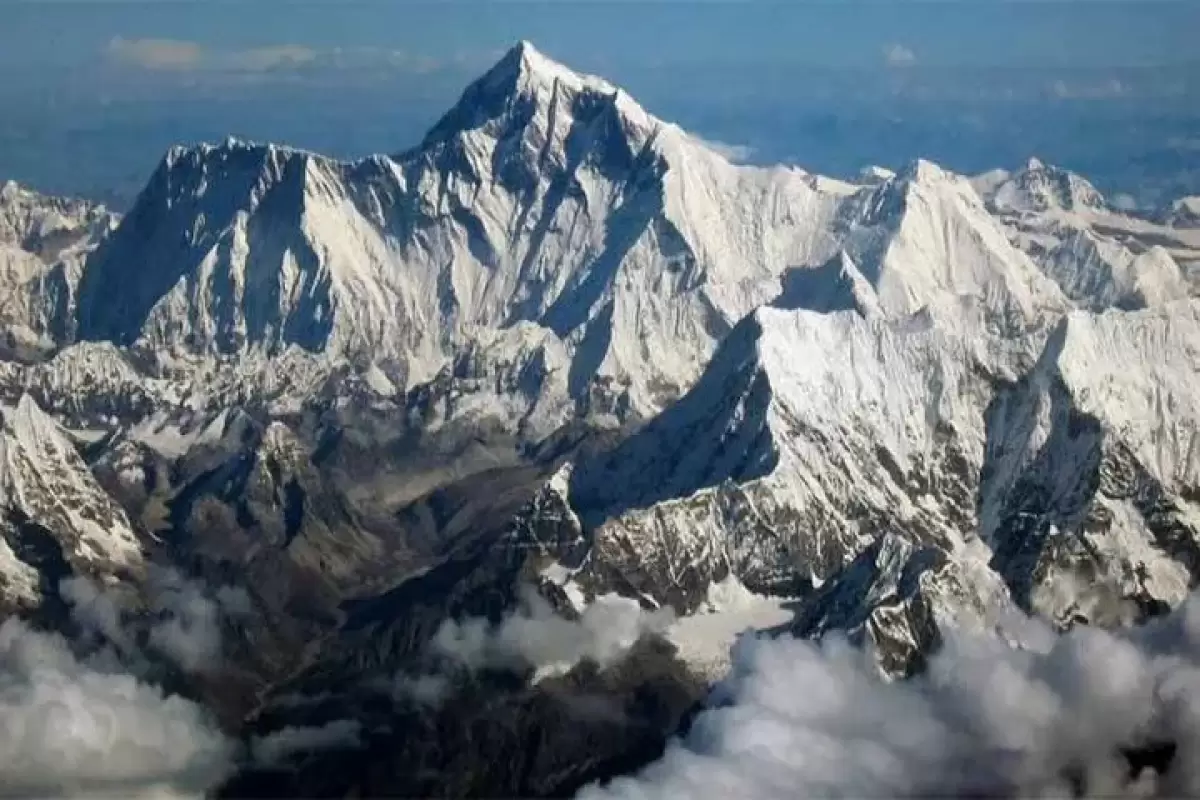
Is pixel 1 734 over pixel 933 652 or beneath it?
beneath

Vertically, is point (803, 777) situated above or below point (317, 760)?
above

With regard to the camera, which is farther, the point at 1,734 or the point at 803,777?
the point at 1,734

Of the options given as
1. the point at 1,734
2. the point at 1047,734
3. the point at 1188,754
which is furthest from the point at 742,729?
the point at 1,734

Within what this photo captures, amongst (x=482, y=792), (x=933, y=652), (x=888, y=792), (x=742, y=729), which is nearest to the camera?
(x=888, y=792)

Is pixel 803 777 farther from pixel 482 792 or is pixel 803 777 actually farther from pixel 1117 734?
pixel 482 792

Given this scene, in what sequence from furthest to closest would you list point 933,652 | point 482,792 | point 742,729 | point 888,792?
point 482,792 < point 933,652 < point 742,729 < point 888,792

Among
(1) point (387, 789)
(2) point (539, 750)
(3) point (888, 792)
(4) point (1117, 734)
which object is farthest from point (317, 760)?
(4) point (1117, 734)

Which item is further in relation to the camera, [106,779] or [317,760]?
[317,760]

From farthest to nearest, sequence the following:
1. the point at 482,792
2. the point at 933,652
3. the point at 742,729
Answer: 1. the point at 482,792
2. the point at 933,652
3. the point at 742,729

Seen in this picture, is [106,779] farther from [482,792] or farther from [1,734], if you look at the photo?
[482,792]
